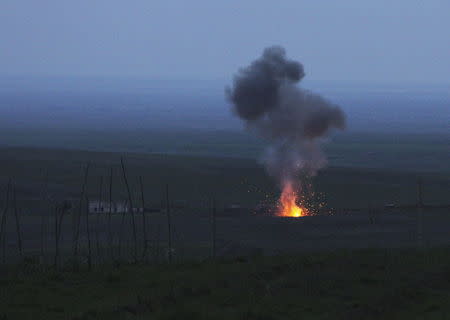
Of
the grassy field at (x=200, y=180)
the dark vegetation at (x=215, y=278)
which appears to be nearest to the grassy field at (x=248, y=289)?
the dark vegetation at (x=215, y=278)

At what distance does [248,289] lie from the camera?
45.5 feet

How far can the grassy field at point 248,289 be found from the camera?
1258 centimetres

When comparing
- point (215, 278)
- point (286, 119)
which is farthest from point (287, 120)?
point (215, 278)

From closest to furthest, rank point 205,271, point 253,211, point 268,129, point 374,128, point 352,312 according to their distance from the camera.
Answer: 1. point 352,312
2. point 205,271
3. point 253,211
4. point 268,129
5. point 374,128

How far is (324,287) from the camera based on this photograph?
14086 mm

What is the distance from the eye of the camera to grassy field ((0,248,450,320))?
12.6 meters

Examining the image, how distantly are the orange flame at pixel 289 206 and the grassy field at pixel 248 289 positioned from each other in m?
14.9

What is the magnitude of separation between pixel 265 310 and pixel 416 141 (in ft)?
254

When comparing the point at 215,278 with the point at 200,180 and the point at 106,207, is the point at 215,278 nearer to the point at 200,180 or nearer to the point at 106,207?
the point at 106,207

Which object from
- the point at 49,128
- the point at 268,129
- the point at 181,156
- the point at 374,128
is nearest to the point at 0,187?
the point at 268,129

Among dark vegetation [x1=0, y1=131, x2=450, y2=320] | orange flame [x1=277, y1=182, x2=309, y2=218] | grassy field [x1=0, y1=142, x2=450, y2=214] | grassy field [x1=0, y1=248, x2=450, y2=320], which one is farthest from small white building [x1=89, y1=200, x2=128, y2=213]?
grassy field [x1=0, y1=248, x2=450, y2=320]

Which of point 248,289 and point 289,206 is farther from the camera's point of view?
point 289,206

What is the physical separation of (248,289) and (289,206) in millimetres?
19853

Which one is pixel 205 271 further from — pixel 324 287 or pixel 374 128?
pixel 374 128
